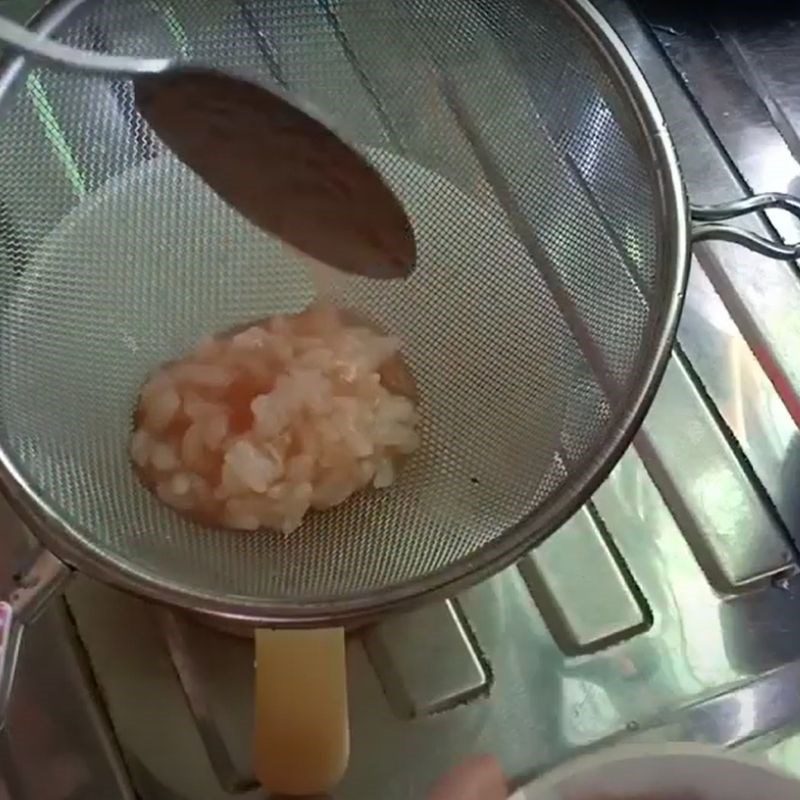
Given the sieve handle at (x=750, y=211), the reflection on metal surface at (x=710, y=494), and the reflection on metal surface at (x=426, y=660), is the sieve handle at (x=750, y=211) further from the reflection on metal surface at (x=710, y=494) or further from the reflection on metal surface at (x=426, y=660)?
the reflection on metal surface at (x=426, y=660)

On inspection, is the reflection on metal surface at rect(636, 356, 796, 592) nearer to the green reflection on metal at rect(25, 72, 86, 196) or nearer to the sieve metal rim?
the sieve metal rim

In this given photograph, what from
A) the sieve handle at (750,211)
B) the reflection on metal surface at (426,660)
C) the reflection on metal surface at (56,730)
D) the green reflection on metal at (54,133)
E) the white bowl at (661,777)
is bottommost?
the white bowl at (661,777)

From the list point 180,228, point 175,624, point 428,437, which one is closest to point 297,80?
point 180,228

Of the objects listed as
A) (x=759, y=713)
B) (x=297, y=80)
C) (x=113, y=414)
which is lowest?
(x=759, y=713)

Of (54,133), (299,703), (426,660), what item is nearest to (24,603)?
(299,703)

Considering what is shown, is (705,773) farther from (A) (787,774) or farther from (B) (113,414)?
(B) (113,414)

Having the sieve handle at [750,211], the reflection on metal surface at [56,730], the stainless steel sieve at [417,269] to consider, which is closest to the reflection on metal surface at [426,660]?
the stainless steel sieve at [417,269]
